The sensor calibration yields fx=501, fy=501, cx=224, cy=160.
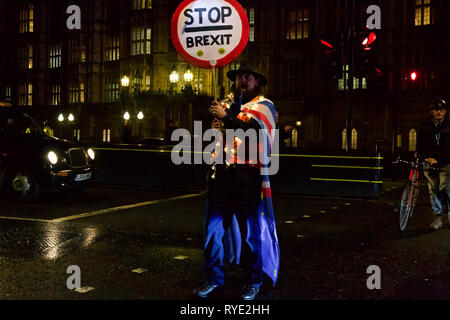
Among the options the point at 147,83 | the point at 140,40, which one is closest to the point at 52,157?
the point at 147,83

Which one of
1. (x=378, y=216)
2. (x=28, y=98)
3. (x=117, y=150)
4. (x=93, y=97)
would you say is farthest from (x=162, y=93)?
(x=378, y=216)

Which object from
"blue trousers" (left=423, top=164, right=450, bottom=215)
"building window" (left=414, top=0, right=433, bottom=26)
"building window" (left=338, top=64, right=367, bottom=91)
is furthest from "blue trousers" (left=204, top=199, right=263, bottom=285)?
"building window" (left=414, top=0, right=433, bottom=26)

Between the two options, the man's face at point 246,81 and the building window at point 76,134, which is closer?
the man's face at point 246,81

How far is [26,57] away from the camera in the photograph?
160 ft

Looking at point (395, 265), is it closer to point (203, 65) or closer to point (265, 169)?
point (265, 169)

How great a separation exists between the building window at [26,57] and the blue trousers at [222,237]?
48.9 meters

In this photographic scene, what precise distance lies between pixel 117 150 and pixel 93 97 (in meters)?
30.6

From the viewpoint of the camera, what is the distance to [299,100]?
35.0m

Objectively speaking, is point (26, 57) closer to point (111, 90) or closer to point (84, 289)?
point (111, 90)

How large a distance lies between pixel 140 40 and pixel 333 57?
28161 millimetres

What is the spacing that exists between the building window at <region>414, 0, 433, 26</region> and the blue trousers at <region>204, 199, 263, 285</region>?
107 ft

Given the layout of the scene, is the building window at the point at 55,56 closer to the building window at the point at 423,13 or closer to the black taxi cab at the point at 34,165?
the building window at the point at 423,13

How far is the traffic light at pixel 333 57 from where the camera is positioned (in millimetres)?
14766

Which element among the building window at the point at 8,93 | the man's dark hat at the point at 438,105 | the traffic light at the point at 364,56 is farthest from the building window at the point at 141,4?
the man's dark hat at the point at 438,105
